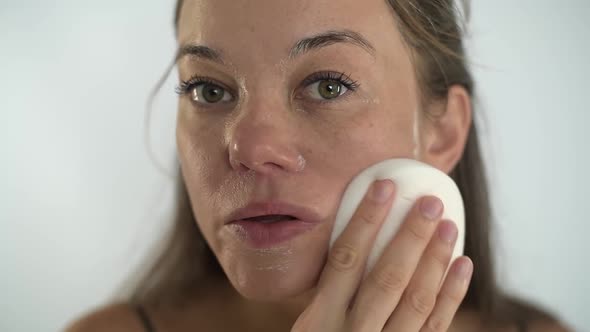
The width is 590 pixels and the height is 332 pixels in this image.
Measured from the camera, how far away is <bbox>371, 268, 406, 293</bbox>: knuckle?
92 cm

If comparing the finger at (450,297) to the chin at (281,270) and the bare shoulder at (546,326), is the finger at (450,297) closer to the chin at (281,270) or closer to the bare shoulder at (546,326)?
the chin at (281,270)

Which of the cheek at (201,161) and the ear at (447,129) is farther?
the ear at (447,129)

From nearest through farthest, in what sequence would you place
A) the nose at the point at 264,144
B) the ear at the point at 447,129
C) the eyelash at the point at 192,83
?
the nose at the point at 264,144 → the eyelash at the point at 192,83 → the ear at the point at 447,129

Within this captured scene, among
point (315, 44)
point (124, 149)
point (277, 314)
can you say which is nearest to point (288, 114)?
point (315, 44)

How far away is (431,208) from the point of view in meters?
0.92

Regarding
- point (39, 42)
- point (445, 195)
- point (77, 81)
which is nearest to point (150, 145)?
point (77, 81)

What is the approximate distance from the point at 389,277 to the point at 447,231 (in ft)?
0.40

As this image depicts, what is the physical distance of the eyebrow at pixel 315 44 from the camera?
0.93 m

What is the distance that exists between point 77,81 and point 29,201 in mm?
371

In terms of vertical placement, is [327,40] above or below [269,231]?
above

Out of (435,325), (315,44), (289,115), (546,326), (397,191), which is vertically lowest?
(546,326)

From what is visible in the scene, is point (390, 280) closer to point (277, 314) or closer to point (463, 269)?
point (463, 269)

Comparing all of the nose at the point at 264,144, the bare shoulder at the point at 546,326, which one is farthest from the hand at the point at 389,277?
the bare shoulder at the point at 546,326

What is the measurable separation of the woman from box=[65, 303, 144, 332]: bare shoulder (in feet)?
1.34
